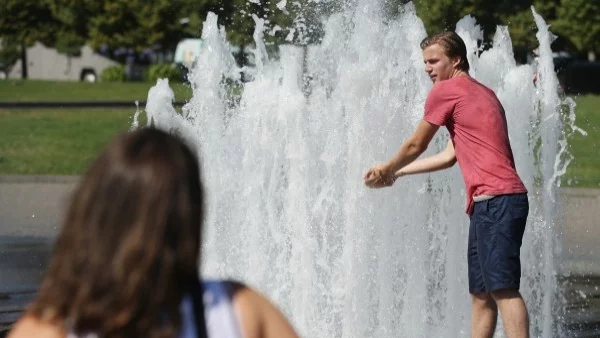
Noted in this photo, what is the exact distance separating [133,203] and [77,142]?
15.9m

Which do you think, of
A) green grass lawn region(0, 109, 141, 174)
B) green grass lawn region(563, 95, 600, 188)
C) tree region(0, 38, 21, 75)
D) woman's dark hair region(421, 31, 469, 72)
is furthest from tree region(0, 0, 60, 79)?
woman's dark hair region(421, 31, 469, 72)

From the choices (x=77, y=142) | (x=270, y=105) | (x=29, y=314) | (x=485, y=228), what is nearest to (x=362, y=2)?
(x=270, y=105)

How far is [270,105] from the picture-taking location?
6.56 m

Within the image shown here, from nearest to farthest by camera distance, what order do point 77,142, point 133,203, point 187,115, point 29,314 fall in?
point 133,203
point 29,314
point 187,115
point 77,142

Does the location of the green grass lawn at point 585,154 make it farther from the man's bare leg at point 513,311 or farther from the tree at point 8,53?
the tree at point 8,53

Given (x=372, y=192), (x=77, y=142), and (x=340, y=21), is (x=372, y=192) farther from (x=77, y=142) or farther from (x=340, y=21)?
(x=77, y=142)

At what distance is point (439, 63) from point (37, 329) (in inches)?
129

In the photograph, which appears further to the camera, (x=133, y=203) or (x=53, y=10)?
(x=53, y=10)

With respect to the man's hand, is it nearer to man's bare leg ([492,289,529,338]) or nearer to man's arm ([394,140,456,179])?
man's arm ([394,140,456,179])

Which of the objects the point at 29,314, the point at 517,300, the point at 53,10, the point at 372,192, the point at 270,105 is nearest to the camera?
the point at 29,314

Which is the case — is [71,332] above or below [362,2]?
below

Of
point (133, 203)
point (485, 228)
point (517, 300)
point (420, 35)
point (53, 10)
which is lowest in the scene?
point (517, 300)

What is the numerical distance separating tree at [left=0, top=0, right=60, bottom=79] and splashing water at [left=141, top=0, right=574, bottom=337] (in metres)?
34.2

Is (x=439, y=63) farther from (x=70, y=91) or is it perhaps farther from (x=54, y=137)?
(x=70, y=91)
